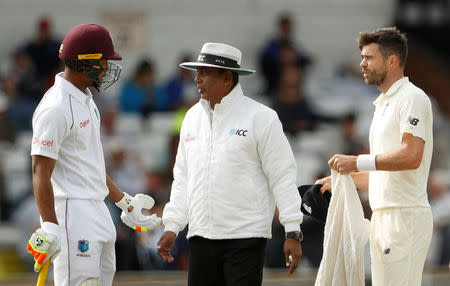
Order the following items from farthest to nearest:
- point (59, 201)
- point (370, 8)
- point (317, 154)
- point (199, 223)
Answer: point (370, 8) → point (317, 154) → point (199, 223) → point (59, 201)

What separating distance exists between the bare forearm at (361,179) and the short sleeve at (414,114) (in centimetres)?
56

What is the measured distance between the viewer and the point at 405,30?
555 inches

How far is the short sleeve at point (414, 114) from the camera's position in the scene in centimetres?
568

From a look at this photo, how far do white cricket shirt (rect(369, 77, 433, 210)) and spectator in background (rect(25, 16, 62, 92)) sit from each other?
7117 mm

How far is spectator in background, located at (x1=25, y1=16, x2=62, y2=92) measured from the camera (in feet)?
40.9

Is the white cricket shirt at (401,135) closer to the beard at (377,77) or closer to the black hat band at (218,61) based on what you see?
the beard at (377,77)

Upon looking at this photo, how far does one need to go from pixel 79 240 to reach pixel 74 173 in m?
0.35

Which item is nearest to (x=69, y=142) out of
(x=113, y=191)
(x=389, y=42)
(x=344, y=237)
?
(x=113, y=191)

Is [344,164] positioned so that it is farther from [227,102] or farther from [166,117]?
[166,117]

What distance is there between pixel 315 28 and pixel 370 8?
0.82m

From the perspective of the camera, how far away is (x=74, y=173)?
5387mm

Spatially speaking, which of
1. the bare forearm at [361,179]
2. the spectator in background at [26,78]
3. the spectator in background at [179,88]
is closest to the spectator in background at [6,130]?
the spectator in background at [26,78]

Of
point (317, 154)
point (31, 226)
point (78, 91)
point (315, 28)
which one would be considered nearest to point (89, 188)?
point (78, 91)

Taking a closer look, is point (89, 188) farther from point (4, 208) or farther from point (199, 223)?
point (4, 208)
